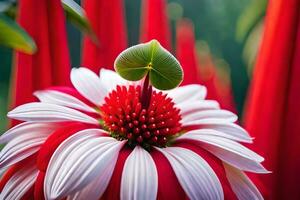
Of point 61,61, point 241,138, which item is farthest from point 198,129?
point 61,61

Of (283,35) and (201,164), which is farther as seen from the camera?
(283,35)

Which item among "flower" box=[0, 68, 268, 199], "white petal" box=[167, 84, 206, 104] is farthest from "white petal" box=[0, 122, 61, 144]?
"white petal" box=[167, 84, 206, 104]

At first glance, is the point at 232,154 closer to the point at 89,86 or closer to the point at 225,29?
the point at 89,86

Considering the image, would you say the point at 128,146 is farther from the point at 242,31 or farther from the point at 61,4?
the point at 242,31

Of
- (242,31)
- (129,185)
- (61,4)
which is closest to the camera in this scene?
(129,185)

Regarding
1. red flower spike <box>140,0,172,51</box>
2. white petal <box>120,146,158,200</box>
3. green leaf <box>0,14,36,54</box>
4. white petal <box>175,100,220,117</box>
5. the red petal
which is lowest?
the red petal

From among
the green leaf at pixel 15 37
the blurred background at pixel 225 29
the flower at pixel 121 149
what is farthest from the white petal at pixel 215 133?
the blurred background at pixel 225 29

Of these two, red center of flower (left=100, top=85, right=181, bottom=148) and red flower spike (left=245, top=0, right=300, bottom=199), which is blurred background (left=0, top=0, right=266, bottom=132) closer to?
red flower spike (left=245, top=0, right=300, bottom=199)
